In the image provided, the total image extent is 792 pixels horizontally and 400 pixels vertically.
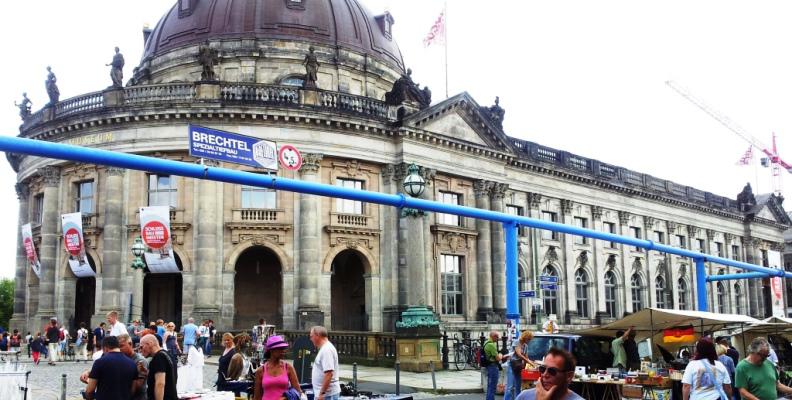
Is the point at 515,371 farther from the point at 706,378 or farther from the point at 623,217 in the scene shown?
the point at 623,217

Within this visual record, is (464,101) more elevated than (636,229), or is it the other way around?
(464,101)

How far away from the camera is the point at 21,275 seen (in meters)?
43.2

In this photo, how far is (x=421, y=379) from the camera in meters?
25.3

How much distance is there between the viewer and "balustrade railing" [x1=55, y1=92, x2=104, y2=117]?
38031mm

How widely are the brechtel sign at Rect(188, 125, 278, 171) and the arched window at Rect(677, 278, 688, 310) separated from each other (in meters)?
51.8

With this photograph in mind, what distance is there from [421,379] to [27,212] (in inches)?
1092

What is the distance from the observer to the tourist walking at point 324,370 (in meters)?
10.8

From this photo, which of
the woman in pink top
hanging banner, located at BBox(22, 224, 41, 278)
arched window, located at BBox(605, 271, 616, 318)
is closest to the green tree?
hanging banner, located at BBox(22, 224, 41, 278)

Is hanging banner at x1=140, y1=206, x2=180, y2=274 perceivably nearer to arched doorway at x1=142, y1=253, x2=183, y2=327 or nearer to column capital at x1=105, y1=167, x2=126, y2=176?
column capital at x1=105, y1=167, x2=126, y2=176

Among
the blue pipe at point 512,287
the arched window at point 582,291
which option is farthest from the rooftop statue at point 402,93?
the blue pipe at point 512,287

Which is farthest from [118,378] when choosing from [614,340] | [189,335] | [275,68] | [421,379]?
[275,68]

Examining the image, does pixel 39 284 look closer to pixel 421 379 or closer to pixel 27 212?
pixel 27 212

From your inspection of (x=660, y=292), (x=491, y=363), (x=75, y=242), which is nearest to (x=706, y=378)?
(x=491, y=363)

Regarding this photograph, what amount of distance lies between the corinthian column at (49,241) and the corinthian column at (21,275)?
3.79m
